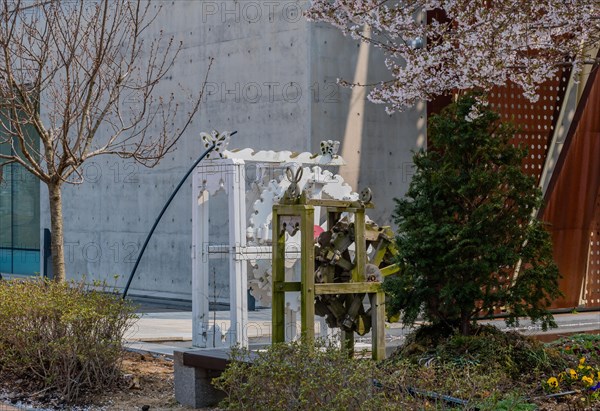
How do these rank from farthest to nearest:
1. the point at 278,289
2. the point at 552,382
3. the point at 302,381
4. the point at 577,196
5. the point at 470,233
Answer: the point at 577,196, the point at 278,289, the point at 470,233, the point at 552,382, the point at 302,381

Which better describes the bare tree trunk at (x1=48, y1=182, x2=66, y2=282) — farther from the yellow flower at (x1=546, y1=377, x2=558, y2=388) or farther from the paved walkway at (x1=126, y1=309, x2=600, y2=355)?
the yellow flower at (x1=546, y1=377, x2=558, y2=388)

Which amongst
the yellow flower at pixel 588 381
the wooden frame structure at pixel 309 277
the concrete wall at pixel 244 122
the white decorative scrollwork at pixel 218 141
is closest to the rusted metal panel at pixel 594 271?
the concrete wall at pixel 244 122

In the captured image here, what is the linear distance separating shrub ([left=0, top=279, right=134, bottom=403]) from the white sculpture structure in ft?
7.82

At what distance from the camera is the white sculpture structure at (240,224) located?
40.3ft

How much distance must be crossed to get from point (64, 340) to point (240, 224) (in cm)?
348

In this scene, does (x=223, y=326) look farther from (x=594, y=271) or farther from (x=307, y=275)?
(x=594, y=271)

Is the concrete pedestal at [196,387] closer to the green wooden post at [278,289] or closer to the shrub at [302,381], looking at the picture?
the green wooden post at [278,289]

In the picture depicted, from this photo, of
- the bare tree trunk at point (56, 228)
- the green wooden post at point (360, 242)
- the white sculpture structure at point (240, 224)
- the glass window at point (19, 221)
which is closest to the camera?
the green wooden post at point (360, 242)

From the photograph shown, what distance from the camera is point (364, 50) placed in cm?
1833

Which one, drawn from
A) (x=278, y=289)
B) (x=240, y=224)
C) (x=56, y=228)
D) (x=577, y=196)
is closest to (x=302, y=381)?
(x=278, y=289)

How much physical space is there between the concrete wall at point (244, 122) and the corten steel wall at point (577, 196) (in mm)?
2562

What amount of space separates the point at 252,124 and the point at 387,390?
499 inches

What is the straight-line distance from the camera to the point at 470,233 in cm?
877

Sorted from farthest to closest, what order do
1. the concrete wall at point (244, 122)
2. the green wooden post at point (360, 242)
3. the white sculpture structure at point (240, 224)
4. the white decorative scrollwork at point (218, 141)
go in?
1. the concrete wall at point (244, 122)
2. the white decorative scrollwork at point (218, 141)
3. the white sculpture structure at point (240, 224)
4. the green wooden post at point (360, 242)
